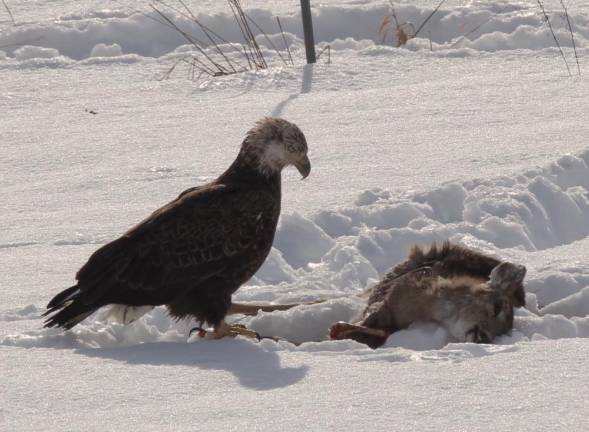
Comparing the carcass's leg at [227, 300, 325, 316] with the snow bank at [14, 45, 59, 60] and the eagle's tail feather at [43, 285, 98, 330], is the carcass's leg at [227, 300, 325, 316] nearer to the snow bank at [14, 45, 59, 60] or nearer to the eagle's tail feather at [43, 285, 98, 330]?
the eagle's tail feather at [43, 285, 98, 330]

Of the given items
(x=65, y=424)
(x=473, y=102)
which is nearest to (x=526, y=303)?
(x=65, y=424)

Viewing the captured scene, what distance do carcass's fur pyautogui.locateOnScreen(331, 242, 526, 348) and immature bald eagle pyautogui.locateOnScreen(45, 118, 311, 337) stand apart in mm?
563

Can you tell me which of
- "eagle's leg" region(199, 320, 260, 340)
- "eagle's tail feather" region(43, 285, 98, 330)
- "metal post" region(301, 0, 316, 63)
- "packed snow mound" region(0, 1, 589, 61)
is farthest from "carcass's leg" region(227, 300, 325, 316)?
"packed snow mound" region(0, 1, 589, 61)

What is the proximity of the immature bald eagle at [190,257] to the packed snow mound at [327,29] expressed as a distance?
4841 mm

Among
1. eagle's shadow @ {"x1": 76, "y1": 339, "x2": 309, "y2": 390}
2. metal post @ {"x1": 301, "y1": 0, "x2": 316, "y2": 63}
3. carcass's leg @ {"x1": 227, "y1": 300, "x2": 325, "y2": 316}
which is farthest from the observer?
metal post @ {"x1": 301, "y1": 0, "x2": 316, "y2": 63}

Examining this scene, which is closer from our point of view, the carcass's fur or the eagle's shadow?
the eagle's shadow

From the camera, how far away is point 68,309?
5.70 m

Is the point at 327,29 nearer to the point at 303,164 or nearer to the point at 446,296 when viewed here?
the point at 303,164

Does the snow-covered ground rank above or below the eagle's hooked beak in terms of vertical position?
below

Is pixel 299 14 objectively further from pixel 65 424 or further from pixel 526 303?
pixel 65 424

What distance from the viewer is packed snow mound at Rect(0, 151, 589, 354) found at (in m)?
5.95

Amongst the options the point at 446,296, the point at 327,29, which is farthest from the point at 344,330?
the point at 327,29

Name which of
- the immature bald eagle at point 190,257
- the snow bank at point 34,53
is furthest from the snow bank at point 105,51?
the immature bald eagle at point 190,257

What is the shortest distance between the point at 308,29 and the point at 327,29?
52.9 inches
